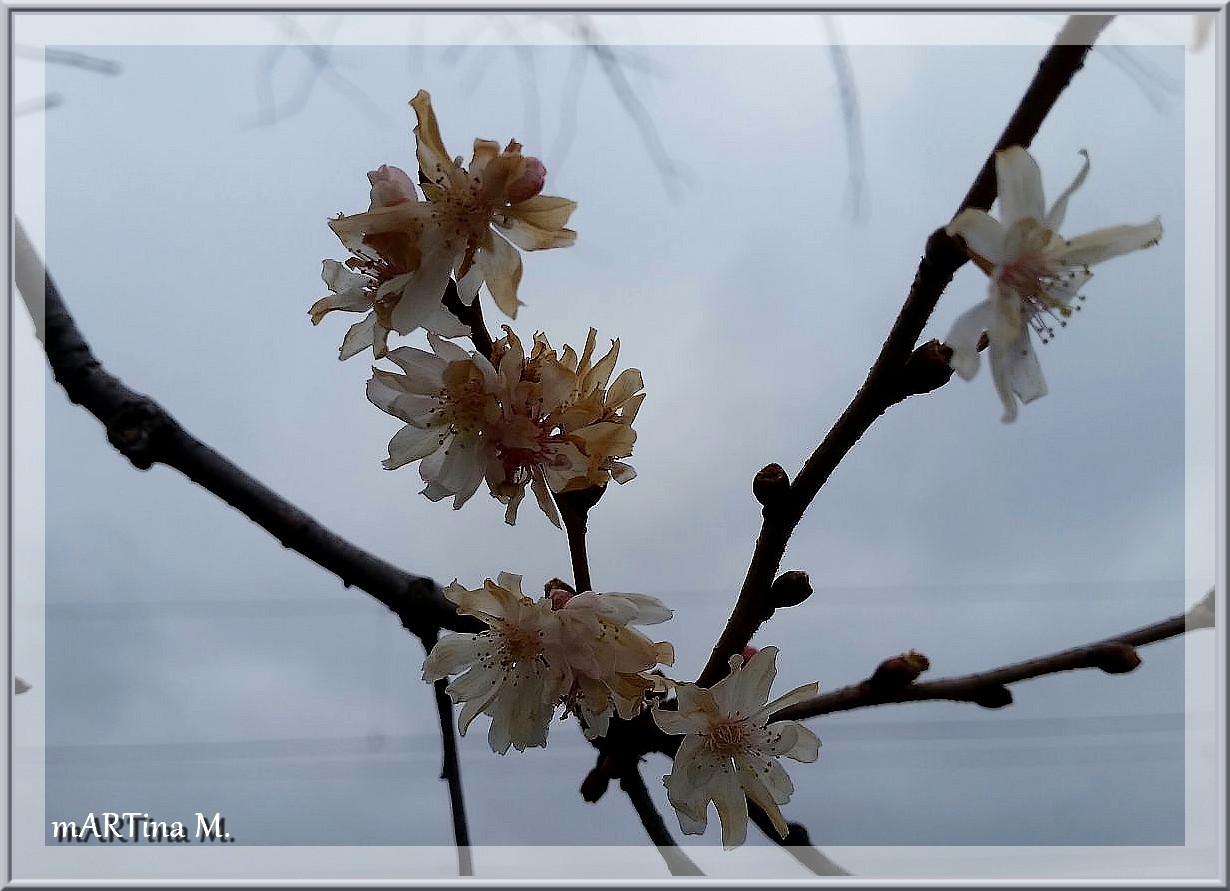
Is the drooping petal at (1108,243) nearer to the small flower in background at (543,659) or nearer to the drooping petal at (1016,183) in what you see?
the drooping petal at (1016,183)

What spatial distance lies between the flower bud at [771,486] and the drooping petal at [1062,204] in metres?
0.17

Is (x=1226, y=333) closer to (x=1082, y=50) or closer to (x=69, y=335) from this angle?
(x=1082, y=50)

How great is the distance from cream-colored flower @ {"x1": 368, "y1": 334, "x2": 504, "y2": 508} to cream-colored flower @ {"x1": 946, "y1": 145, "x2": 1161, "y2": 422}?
246 millimetres

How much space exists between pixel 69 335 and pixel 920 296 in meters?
0.55

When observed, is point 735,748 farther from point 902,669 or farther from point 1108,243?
point 1108,243

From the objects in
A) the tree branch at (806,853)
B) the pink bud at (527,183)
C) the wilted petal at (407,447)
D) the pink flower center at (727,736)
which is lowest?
the tree branch at (806,853)

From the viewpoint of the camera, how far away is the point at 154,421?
0.55 meters

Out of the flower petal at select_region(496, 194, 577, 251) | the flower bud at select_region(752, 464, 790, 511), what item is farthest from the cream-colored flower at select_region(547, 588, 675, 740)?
the flower petal at select_region(496, 194, 577, 251)

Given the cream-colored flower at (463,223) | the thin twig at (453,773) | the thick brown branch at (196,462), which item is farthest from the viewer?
the thin twig at (453,773)

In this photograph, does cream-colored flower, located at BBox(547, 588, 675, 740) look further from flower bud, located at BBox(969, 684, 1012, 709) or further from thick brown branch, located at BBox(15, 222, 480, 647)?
flower bud, located at BBox(969, 684, 1012, 709)

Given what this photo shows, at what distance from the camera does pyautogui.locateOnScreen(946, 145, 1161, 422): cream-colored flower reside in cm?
36

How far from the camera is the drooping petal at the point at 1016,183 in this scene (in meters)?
0.36

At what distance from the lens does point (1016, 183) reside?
0.36 meters

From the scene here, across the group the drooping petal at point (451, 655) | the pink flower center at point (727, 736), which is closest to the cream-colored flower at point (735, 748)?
the pink flower center at point (727, 736)
